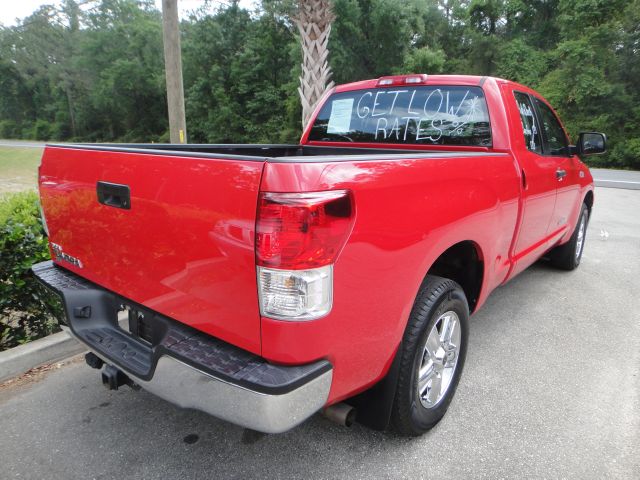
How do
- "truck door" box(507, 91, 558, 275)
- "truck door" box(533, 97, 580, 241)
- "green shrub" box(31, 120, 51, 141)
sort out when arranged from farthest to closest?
"green shrub" box(31, 120, 51, 141) < "truck door" box(533, 97, 580, 241) < "truck door" box(507, 91, 558, 275)

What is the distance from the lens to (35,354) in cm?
291

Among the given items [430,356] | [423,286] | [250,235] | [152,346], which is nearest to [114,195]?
[152,346]

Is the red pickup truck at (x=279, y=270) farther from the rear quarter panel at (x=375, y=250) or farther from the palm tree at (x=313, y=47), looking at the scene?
the palm tree at (x=313, y=47)

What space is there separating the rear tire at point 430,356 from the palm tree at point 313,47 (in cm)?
767

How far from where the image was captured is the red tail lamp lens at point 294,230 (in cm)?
140

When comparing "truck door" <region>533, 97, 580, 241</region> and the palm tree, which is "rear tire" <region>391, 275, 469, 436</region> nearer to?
"truck door" <region>533, 97, 580, 241</region>

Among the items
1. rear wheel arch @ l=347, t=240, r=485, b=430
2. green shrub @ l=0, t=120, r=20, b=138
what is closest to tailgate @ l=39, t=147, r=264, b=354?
rear wheel arch @ l=347, t=240, r=485, b=430

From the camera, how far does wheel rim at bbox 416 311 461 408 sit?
87.5 inches

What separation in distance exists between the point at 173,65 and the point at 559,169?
5488mm

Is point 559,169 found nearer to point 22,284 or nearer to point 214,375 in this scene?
point 214,375

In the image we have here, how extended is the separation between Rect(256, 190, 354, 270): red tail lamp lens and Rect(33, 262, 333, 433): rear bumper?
0.39 meters

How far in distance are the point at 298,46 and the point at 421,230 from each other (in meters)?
26.6

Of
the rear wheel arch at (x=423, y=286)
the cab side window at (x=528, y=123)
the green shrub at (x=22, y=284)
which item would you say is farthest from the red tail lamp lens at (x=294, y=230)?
the green shrub at (x=22, y=284)

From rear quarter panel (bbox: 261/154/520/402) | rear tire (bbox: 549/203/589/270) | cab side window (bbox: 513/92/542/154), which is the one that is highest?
cab side window (bbox: 513/92/542/154)
